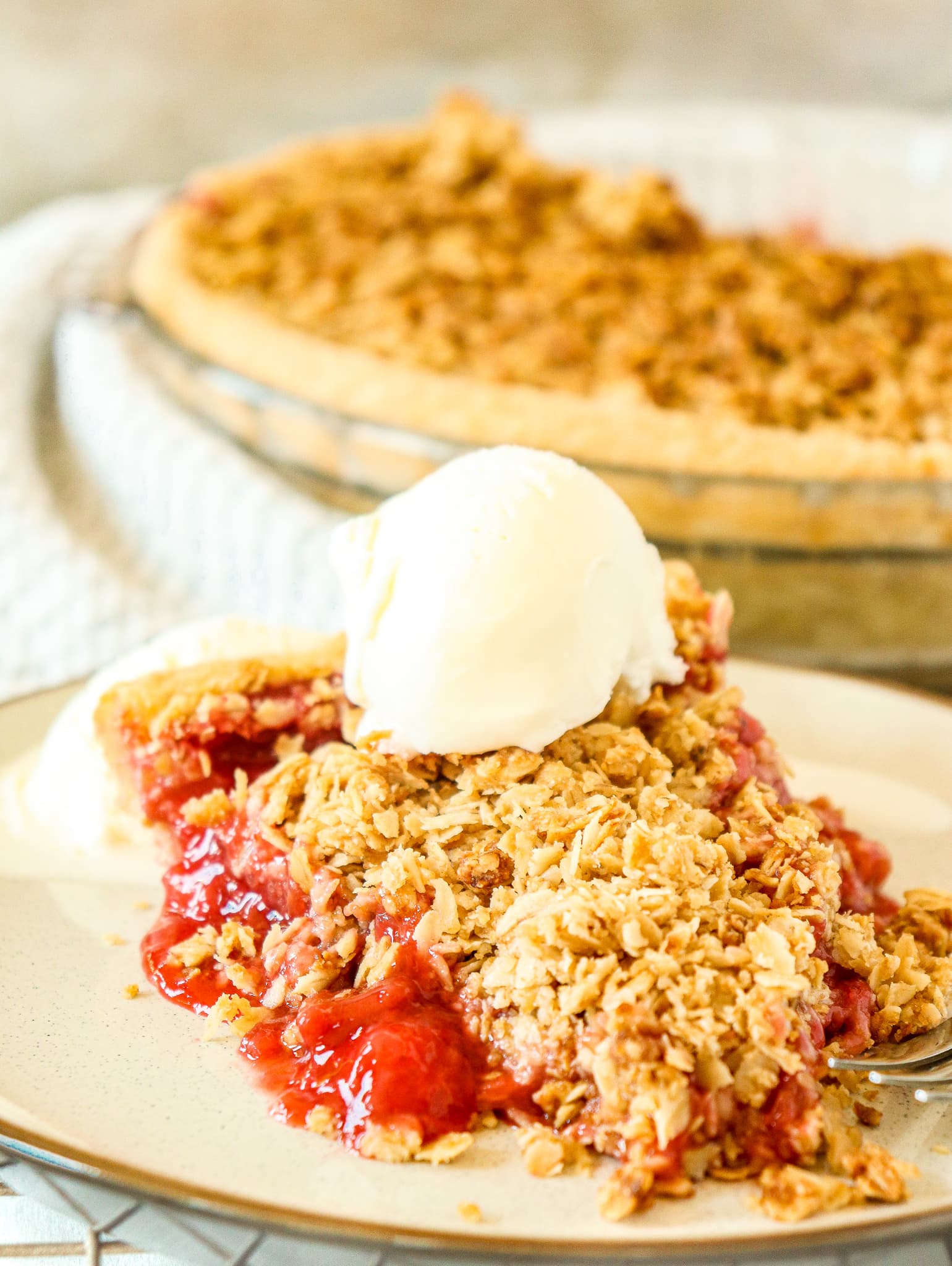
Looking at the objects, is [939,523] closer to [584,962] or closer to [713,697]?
[713,697]

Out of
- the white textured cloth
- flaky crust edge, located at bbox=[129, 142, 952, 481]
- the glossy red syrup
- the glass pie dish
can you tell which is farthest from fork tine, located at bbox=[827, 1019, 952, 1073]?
the white textured cloth

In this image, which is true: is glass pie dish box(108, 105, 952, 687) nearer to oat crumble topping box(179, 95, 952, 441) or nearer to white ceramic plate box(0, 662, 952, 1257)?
oat crumble topping box(179, 95, 952, 441)

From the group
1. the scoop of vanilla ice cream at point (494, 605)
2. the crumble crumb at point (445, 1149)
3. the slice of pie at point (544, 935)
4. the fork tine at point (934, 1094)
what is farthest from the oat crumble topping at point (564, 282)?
the crumble crumb at point (445, 1149)

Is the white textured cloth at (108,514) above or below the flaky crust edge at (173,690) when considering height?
below

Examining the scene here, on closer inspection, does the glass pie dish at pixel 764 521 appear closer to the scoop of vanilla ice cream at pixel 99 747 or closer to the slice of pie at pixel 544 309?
the slice of pie at pixel 544 309

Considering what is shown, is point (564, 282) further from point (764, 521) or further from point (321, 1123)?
point (321, 1123)

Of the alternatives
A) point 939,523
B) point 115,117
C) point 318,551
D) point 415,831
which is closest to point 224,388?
point 318,551

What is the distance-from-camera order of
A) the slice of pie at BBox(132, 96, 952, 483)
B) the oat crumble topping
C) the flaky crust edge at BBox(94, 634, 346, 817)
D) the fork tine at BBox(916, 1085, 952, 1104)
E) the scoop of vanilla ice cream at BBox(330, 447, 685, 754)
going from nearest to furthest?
the fork tine at BBox(916, 1085, 952, 1104) < the scoop of vanilla ice cream at BBox(330, 447, 685, 754) < the flaky crust edge at BBox(94, 634, 346, 817) < the slice of pie at BBox(132, 96, 952, 483) < the oat crumble topping
